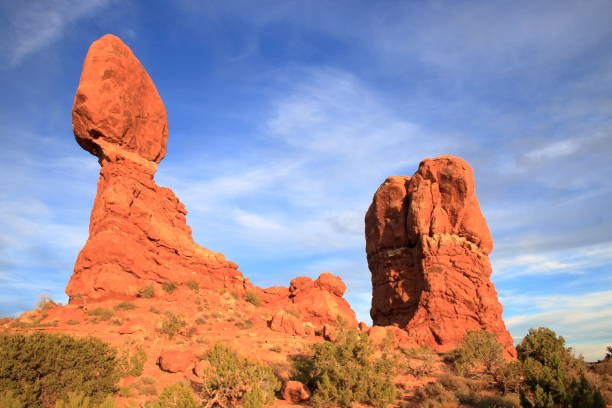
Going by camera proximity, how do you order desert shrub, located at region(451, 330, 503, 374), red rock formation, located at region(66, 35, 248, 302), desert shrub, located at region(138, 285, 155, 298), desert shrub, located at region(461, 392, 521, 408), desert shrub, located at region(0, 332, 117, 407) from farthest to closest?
desert shrub, located at region(138, 285, 155, 298) < red rock formation, located at region(66, 35, 248, 302) < desert shrub, located at region(451, 330, 503, 374) < desert shrub, located at region(461, 392, 521, 408) < desert shrub, located at region(0, 332, 117, 407)

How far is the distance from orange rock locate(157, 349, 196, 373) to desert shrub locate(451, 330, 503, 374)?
459 inches

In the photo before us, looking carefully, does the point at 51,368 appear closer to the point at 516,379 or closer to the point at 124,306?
the point at 124,306

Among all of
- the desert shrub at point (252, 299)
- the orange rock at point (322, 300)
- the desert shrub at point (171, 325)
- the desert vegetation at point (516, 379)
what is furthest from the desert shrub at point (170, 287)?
the desert vegetation at point (516, 379)

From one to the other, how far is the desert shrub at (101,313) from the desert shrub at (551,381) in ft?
60.5

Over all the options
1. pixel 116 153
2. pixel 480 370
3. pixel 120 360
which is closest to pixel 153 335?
pixel 120 360

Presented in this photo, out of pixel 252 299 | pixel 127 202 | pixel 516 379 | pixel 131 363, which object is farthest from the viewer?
pixel 252 299

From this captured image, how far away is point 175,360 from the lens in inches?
659

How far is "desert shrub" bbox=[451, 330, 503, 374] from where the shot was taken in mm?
18947

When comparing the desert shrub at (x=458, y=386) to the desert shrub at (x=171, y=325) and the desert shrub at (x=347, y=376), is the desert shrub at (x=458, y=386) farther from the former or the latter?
the desert shrub at (x=171, y=325)

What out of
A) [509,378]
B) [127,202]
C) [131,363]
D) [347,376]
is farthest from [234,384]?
[127,202]

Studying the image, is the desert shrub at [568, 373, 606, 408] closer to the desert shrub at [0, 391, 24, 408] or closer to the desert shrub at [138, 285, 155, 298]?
the desert shrub at [0, 391, 24, 408]

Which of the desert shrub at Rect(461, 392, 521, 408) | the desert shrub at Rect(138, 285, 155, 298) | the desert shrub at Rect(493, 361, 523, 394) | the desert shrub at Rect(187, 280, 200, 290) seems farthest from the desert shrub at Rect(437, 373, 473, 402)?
the desert shrub at Rect(138, 285, 155, 298)

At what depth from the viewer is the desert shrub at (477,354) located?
18.9 metres

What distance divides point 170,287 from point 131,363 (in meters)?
9.87
